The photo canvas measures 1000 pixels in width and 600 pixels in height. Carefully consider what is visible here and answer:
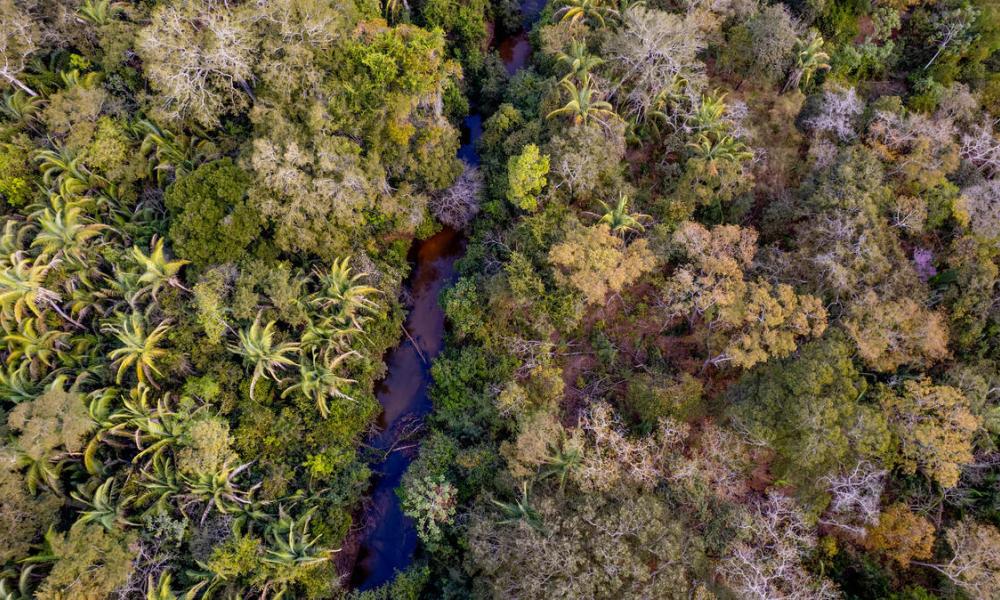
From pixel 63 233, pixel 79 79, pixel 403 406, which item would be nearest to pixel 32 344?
pixel 63 233

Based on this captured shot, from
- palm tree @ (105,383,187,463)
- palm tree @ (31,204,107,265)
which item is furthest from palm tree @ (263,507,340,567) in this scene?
palm tree @ (31,204,107,265)

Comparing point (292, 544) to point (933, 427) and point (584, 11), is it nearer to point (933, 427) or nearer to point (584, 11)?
point (933, 427)

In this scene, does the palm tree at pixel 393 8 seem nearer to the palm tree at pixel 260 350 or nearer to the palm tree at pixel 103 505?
the palm tree at pixel 260 350

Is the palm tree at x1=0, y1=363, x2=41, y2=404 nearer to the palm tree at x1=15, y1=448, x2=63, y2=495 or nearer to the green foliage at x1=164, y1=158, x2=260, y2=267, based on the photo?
the palm tree at x1=15, y1=448, x2=63, y2=495

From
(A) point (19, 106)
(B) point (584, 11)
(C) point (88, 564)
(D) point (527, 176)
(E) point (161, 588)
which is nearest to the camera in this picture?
(C) point (88, 564)

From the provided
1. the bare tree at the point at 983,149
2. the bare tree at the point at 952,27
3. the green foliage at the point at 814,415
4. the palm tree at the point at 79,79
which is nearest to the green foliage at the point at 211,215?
the palm tree at the point at 79,79

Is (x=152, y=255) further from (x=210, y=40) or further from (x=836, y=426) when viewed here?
(x=836, y=426)
